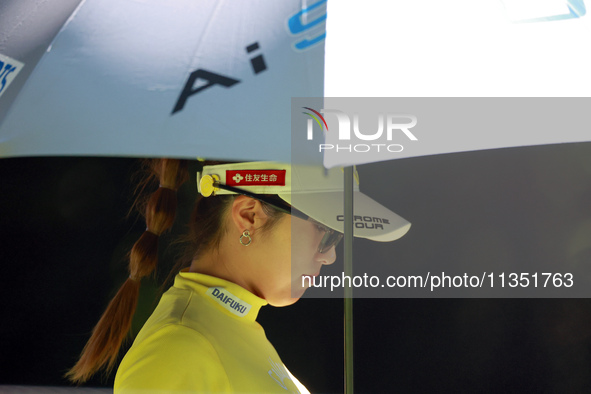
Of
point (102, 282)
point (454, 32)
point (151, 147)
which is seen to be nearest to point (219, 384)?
point (151, 147)

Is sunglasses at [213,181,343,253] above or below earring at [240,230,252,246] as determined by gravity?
above

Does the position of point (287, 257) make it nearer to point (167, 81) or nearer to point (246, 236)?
point (246, 236)

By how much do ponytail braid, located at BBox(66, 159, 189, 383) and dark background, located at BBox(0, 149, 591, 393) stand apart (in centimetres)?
264

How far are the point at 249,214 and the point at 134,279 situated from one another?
446mm

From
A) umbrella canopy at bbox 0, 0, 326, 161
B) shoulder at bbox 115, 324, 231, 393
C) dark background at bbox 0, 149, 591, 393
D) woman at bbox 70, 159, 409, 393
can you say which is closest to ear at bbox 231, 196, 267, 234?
woman at bbox 70, 159, 409, 393

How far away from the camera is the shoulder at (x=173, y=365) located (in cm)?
125

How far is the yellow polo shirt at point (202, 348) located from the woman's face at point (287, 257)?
0.05m

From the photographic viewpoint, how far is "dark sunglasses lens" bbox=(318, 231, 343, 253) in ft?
5.23

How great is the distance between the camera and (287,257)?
4.92ft

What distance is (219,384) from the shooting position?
1292 mm

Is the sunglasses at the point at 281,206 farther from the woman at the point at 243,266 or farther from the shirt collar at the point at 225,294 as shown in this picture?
the shirt collar at the point at 225,294

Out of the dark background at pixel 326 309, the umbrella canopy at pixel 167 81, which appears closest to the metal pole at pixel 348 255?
the umbrella canopy at pixel 167 81

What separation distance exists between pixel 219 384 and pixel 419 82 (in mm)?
749

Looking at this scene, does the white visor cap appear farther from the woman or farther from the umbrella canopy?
the umbrella canopy
